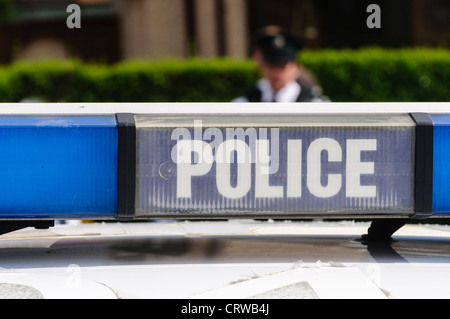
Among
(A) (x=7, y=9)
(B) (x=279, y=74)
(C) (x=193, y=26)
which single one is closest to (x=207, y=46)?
(C) (x=193, y=26)

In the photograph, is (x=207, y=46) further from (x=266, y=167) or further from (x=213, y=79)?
(x=266, y=167)

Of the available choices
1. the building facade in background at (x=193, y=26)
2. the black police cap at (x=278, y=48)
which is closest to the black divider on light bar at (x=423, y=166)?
the black police cap at (x=278, y=48)

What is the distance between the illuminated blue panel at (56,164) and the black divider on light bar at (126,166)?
0.02 m

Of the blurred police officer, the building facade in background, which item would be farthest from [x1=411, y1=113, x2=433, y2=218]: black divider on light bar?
the building facade in background

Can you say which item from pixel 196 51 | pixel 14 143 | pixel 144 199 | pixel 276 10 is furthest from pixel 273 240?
pixel 276 10

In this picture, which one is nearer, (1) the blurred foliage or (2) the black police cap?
(2) the black police cap

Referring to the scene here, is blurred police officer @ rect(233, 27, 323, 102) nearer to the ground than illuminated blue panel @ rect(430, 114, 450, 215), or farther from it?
farther from it

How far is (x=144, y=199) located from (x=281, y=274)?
0.48m

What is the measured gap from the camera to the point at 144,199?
2299 mm

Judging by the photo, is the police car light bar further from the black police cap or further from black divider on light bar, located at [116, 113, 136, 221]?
the black police cap

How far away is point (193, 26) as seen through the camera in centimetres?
1420

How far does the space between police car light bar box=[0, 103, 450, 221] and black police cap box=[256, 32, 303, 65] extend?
3713 mm

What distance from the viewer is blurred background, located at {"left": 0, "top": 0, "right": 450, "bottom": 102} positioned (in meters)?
10.9

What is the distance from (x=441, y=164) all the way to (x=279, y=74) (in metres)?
3.64
